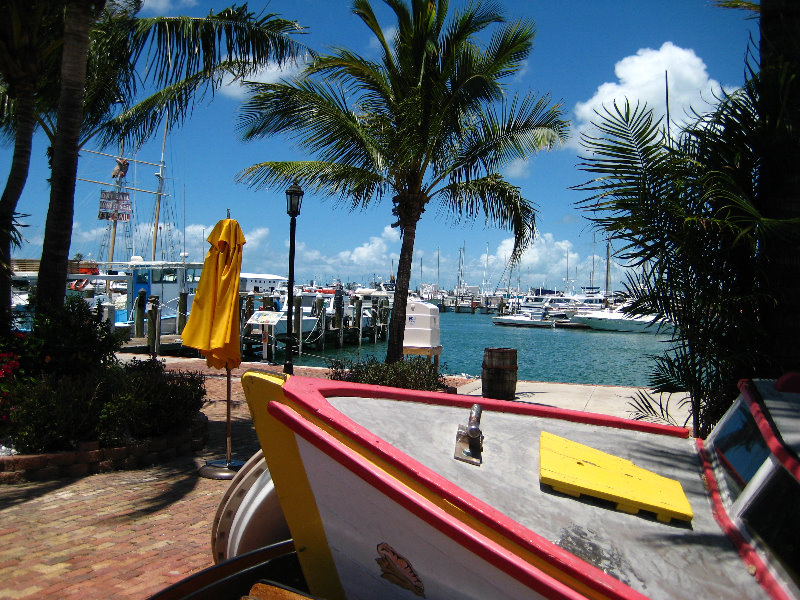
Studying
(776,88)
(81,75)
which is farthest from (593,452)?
(81,75)

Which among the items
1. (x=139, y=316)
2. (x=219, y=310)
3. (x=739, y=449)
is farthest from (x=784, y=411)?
(x=139, y=316)

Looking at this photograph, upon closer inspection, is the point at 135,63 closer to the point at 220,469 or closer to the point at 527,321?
the point at 220,469

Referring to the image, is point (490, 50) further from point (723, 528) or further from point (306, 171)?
point (723, 528)

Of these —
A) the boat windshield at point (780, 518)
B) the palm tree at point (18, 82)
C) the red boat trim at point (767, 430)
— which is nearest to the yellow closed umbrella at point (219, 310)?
the palm tree at point (18, 82)

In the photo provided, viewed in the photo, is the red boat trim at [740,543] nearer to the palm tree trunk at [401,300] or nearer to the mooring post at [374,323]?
the palm tree trunk at [401,300]

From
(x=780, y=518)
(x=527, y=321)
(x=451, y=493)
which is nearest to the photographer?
(x=451, y=493)

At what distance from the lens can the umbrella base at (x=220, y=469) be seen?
5.92 metres

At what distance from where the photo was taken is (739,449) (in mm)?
3006

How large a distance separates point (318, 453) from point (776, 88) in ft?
14.9

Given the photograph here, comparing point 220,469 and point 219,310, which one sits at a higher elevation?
point 219,310

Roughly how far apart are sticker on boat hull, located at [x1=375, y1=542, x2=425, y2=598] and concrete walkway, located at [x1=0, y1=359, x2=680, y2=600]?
1.87m

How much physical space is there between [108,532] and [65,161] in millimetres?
5188

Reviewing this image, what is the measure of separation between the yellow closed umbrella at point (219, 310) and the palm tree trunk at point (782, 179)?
4.83 metres

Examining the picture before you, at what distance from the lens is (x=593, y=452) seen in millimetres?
3193
